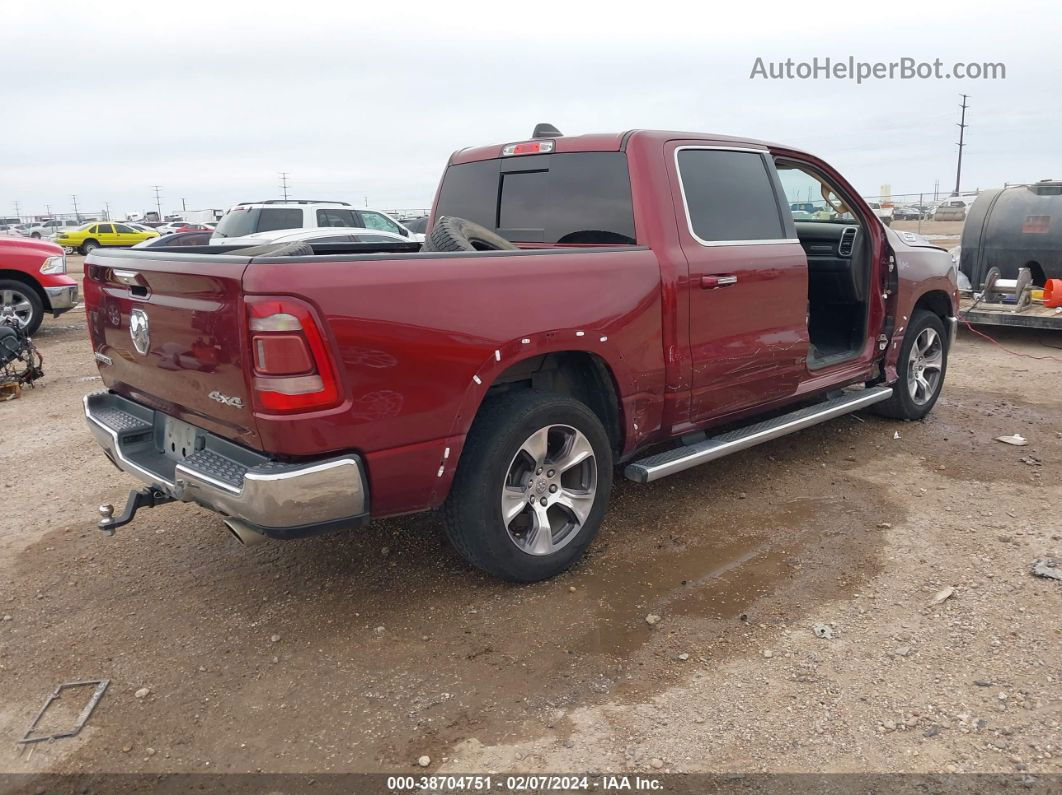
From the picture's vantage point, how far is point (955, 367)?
8.16 m

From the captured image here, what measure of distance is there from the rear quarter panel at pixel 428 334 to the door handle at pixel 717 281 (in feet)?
1.59

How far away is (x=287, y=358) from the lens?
8.90 feet

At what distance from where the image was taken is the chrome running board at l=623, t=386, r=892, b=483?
12.8 ft

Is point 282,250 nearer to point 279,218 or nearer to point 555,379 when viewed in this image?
point 555,379

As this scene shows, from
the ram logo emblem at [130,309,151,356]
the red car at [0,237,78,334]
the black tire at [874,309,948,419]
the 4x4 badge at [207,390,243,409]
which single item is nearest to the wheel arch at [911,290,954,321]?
the black tire at [874,309,948,419]

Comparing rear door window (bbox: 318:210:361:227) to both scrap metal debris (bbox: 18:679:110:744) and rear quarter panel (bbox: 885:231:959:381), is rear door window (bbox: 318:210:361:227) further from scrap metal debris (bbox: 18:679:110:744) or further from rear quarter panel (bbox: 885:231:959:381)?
scrap metal debris (bbox: 18:679:110:744)

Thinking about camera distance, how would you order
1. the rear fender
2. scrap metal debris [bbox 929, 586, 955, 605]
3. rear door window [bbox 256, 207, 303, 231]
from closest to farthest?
the rear fender → scrap metal debris [bbox 929, 586, 955, 605] → rear door window [bbox 256, 207, 303, 231]

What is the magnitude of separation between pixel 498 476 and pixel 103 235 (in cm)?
4292

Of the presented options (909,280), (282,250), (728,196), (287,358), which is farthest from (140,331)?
(909,280)

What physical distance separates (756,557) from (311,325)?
7.73ft

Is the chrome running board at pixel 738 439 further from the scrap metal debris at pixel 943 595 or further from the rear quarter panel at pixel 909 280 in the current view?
the scrap metal debris at pixel 943 595

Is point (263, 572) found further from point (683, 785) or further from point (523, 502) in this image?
point (683, 785)

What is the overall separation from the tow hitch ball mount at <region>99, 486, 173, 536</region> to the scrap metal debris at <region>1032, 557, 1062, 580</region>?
3.70 m

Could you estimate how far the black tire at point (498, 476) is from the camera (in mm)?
3266
